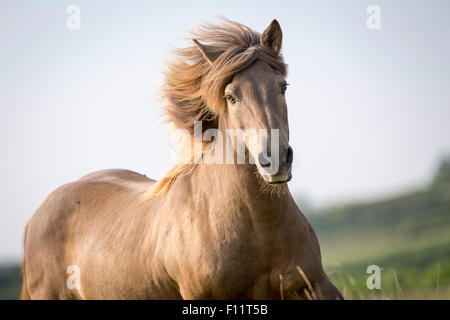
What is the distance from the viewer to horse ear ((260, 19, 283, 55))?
4.33 meters

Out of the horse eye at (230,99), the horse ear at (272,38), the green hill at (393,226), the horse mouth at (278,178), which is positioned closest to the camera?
the horse mouth at (278,178)

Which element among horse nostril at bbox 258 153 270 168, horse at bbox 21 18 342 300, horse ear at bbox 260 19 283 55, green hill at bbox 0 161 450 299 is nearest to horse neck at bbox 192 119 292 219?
horse at bbox 21 18 342 300

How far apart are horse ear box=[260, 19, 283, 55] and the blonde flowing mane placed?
6 centimetres

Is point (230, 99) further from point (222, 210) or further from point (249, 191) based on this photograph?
point (222, 210)

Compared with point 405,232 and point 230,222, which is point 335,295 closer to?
point 230,222

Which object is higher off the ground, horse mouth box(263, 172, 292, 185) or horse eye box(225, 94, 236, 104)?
horse eye box(225, 94, 236, 104)

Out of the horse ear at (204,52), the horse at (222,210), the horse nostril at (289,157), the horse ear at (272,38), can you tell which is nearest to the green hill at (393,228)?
the horse at (222,210)

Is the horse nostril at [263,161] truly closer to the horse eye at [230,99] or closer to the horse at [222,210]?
the horse at [222,210]

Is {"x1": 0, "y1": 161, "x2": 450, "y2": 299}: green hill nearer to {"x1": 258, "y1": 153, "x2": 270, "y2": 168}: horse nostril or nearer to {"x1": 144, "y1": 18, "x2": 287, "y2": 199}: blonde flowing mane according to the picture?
{"x1": 144, "y1": 18, "x2": 287, "y2": 199}: blonde flowing mane

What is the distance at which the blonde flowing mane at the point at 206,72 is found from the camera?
420 cm

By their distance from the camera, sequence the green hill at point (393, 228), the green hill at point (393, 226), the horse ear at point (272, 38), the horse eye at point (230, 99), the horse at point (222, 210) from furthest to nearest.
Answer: the green hill at point (393, 226) < the green hill at point (393, 228) < the horse ear at point (272, 38) < the horse eye at point (230, 99) < the horse at point (222, 210)

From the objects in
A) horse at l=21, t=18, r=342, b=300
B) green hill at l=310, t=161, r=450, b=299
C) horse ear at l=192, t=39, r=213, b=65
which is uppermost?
horse ear at l=192, t=39, r=213, b=65

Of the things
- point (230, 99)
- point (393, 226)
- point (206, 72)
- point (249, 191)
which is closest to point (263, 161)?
point (249, 191)
